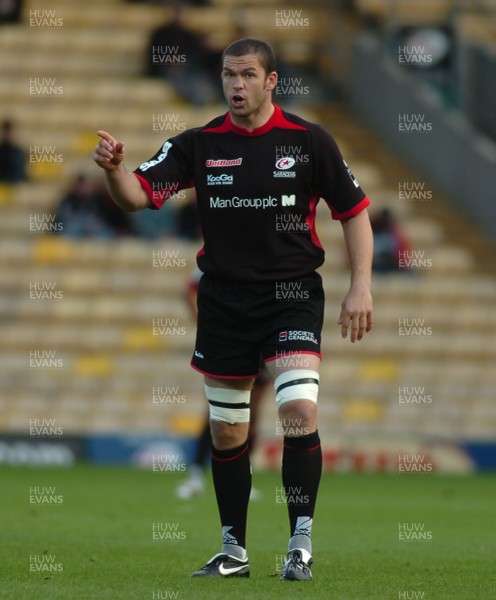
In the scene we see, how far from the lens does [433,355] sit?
19672mm

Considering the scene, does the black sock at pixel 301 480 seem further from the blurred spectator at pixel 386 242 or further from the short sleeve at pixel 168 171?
the blurred spectator at pixel 386 242

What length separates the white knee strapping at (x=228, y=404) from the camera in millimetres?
7242

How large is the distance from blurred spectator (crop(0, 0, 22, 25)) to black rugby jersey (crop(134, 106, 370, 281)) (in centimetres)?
1664

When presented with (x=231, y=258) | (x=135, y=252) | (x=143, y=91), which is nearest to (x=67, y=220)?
(x=135, y=252)

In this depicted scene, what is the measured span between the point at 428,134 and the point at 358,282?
16.0 m

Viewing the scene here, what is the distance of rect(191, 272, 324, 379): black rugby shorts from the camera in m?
7.11

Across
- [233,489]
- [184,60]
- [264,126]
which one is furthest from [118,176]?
[184,60]

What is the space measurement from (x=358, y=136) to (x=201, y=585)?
56.8 ft

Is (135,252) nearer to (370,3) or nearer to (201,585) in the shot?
(370,3)

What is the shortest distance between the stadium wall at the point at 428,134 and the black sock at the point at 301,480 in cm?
1454

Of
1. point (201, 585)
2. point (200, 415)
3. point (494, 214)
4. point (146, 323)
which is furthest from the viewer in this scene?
point (494, 214)

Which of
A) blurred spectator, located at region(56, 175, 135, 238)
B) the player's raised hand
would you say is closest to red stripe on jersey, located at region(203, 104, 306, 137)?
the player's raised hand

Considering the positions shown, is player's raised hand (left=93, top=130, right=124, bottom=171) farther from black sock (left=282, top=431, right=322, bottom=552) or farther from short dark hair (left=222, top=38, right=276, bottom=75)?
black sock (left=282, top=431, right=322, bottom=552)

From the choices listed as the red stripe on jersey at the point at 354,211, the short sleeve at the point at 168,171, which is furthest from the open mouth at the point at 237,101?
the red stripe on jersey at the point at 354,211
